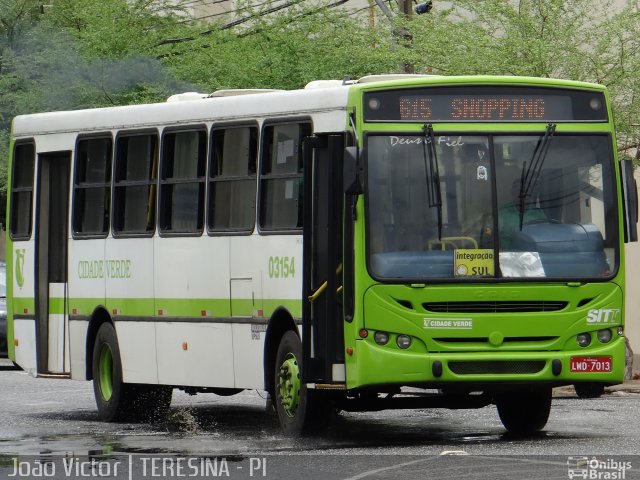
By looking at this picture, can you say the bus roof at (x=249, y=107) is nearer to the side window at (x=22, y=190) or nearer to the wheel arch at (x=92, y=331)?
the side window at (x=22, y=190)

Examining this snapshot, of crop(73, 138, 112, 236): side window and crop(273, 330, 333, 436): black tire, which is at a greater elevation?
crop(73, 138, 112, 236): side window

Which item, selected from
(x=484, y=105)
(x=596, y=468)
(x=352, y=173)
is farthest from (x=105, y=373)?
(x=596, y=468)

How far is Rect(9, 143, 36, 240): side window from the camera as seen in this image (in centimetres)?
1906

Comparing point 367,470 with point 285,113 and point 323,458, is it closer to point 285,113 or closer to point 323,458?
point 323,458

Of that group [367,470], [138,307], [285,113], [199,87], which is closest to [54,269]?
[138,307]

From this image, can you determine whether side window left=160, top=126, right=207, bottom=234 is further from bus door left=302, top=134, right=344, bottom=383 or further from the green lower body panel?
the green lower body panel

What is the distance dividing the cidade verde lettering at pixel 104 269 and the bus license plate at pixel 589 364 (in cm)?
494

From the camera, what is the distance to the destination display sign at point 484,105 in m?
14.3

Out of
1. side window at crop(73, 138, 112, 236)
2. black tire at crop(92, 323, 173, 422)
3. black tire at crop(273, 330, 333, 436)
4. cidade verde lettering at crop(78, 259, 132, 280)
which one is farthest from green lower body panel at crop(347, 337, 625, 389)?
side window at crop(73, 138, 112, 236)

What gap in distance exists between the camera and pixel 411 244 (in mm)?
14133

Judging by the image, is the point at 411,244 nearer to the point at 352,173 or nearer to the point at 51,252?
the point at 352,173

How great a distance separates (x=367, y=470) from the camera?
1213cm

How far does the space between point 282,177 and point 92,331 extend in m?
3.77

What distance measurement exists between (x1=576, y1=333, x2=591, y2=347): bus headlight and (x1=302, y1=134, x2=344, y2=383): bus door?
1.88 m
